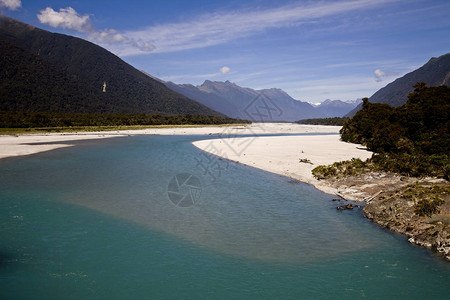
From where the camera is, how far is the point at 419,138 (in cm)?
3059

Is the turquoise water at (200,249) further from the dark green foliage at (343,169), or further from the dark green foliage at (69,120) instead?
the dark green foliage at (69,120)

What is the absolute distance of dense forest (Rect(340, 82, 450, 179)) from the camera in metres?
22.6

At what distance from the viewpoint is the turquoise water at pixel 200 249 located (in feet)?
32.9

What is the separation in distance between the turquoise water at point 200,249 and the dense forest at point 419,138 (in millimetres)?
8004

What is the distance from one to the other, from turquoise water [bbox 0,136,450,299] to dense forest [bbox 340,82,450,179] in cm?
800

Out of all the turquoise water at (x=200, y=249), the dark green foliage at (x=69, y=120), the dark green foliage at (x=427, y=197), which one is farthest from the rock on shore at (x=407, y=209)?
the dark green foliage at (x=69, y=120)

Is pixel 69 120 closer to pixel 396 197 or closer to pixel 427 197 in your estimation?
pixel 396 197

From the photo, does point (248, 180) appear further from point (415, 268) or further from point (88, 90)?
point (88, 90)

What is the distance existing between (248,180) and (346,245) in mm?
13118

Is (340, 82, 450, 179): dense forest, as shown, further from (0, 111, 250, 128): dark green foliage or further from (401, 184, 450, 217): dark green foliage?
(0, 111, 250, 128): dark green foliage

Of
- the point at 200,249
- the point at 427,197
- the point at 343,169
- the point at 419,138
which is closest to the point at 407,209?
the point at 427,197

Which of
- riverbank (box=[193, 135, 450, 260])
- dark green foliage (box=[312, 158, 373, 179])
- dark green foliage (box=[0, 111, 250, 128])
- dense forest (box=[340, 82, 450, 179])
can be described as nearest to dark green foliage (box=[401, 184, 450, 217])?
riverbank (box=[193, 135, 450, 260])

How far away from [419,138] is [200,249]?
92.4ft

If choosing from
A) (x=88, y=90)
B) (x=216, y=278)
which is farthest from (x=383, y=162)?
(x=88, y=90)
